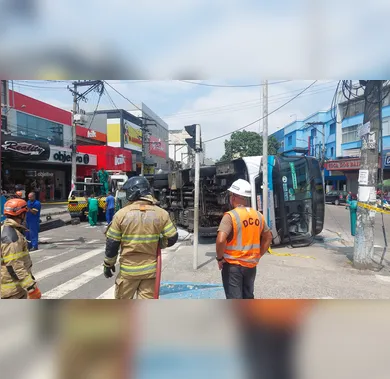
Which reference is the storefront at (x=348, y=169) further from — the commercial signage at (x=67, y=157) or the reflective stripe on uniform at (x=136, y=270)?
the reflective stripe on uniform at (x=136, y=270)

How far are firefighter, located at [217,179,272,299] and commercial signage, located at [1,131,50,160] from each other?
48.3 feet

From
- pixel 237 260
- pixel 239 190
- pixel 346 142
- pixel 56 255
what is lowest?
pixel 56 255

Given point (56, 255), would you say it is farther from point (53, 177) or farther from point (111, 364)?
point (53, 177)

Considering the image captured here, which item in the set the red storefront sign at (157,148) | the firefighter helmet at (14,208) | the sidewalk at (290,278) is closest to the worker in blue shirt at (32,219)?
the sidewalk at (290,278)

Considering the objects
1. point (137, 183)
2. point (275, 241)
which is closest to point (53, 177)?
point (275, 241)

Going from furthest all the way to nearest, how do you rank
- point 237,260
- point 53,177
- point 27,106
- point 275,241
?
point 53,177 → point 27,106 → point 275,241 → point 237,260

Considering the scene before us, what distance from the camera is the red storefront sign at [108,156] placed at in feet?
90.0

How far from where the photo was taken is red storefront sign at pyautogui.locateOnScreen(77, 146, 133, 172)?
27422mm

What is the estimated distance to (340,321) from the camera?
345 cm

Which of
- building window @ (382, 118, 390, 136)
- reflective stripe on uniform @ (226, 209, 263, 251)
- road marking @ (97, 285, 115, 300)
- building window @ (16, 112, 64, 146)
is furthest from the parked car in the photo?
reflective stripe on uniform @ (226, 209, 263, 251)

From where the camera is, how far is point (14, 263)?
2.95 m

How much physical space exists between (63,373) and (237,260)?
5.93 ft

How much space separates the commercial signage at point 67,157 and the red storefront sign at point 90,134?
11.1 feet

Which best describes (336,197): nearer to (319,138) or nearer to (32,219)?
(319,138)
